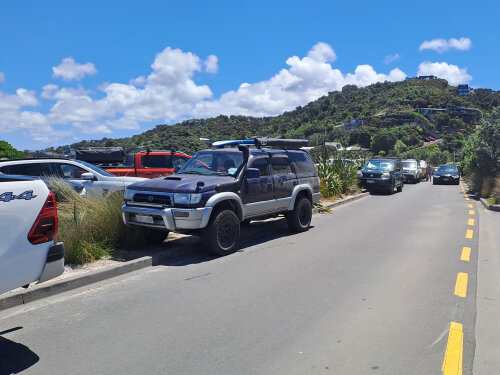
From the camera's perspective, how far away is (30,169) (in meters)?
9.09

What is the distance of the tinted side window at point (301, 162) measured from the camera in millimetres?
9938

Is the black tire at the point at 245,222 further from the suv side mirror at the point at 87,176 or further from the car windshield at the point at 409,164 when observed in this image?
the car windshield at the point at 409,164

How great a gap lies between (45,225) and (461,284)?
5358 mm

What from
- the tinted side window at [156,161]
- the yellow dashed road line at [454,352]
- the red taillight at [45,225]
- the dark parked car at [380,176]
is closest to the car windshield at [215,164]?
the red taillight at [45,225]

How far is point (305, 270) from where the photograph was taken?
6559mm

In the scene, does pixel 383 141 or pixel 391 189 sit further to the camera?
pixel 383 141

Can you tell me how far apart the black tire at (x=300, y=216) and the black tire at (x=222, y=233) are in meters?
2.37

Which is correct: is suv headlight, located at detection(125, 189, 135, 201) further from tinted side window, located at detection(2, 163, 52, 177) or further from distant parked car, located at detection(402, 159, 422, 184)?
distant parked car, located at detection(402, 159, 422, 184)

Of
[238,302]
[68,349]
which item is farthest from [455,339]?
[68,349]

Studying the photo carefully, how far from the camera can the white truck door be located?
3281mm

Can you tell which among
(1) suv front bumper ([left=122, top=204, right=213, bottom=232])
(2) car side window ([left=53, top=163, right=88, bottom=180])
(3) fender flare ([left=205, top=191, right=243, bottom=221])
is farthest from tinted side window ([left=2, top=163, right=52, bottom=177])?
(3) fender flare ([left=205, top=191, right=243, bottom=221])

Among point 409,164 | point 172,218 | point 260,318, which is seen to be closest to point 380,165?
point 409,164

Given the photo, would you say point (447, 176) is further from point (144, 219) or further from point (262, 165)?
point (144, 219)

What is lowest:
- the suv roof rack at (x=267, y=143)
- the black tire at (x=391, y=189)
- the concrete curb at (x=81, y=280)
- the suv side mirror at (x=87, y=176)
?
the concrete curb at (x=81, y=280)
